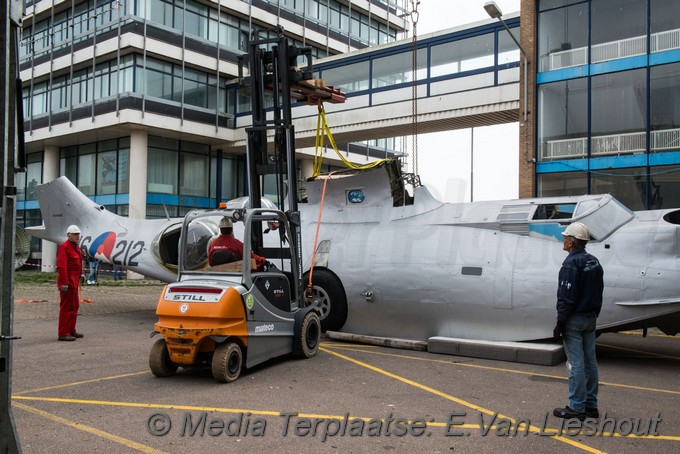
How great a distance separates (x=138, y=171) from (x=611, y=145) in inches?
851

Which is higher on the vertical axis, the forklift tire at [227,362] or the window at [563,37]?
the window at [563,37]

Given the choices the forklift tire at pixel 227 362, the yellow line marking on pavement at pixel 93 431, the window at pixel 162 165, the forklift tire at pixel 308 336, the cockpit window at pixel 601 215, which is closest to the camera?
the yellow line marking on pavement at pixel 93 431

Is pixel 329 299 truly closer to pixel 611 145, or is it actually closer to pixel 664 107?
pixel 611 145

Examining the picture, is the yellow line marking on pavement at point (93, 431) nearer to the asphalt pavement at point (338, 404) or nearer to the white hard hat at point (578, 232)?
the asphalt pavement at point (338, 404)

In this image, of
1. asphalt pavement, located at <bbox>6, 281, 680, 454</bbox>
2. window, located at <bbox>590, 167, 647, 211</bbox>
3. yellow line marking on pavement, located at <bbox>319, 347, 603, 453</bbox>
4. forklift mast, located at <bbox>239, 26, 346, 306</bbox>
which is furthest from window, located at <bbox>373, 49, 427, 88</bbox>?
yellow line marking on pavement, located at <bbox>319, 347, 603, 453</bbox>

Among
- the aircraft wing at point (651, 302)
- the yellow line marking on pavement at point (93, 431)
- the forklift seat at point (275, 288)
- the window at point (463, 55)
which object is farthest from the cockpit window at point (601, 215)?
the window at point (463, 55)

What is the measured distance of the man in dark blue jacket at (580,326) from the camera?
19.6 ft

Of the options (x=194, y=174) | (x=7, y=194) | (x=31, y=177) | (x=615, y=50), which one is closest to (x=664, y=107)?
(x=615, y=50)

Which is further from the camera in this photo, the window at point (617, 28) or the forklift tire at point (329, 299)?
the window at point (617, 28)

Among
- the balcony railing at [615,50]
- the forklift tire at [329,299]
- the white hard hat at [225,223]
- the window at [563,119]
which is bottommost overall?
the forklift tire at [329,299]

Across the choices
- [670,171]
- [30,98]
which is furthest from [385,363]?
[30,98]

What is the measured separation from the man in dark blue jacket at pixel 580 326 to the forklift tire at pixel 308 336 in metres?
3.81

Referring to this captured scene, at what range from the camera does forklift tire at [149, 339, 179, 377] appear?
296 inches

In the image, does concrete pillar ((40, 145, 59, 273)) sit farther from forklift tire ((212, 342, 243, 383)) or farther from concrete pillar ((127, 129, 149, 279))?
forklift tire ((212, 342, 243, 383))
